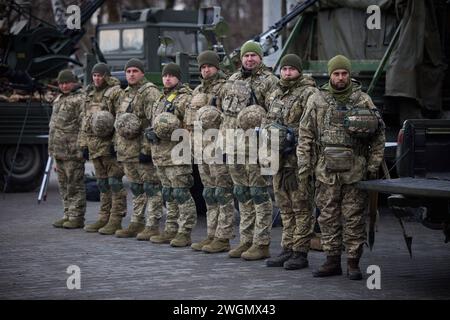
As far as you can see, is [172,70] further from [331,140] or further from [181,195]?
[331,140]

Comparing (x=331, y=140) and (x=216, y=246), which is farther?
(x=216, y=246)

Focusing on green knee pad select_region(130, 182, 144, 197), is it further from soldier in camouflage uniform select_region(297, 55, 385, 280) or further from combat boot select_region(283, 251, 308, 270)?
soldier in camouflage uniform select_region(297, 55, 385, 280)

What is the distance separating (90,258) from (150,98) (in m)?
2.12

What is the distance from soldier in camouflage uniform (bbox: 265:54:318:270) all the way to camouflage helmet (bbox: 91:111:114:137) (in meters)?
2.73

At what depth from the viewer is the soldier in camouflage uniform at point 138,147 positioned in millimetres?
10781

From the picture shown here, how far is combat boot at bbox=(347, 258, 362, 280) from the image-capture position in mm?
8266

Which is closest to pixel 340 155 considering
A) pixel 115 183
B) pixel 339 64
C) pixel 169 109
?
pixel 339 64

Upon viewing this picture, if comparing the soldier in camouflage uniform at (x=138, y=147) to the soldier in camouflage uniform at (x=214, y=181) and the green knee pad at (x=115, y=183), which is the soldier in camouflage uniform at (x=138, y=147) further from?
the soldier in camouflage uniform at (x=214, y=181)

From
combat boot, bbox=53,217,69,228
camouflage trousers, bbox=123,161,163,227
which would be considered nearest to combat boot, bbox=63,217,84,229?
combat boot, bbox=53,217,69,228

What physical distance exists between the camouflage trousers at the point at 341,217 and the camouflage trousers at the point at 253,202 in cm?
95

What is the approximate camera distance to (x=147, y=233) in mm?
10867

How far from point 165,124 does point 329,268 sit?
8.62ft

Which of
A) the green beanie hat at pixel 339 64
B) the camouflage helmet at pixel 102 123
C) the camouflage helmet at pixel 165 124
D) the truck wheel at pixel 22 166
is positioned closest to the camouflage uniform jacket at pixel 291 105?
the green beanie hat at pixel 339 64
